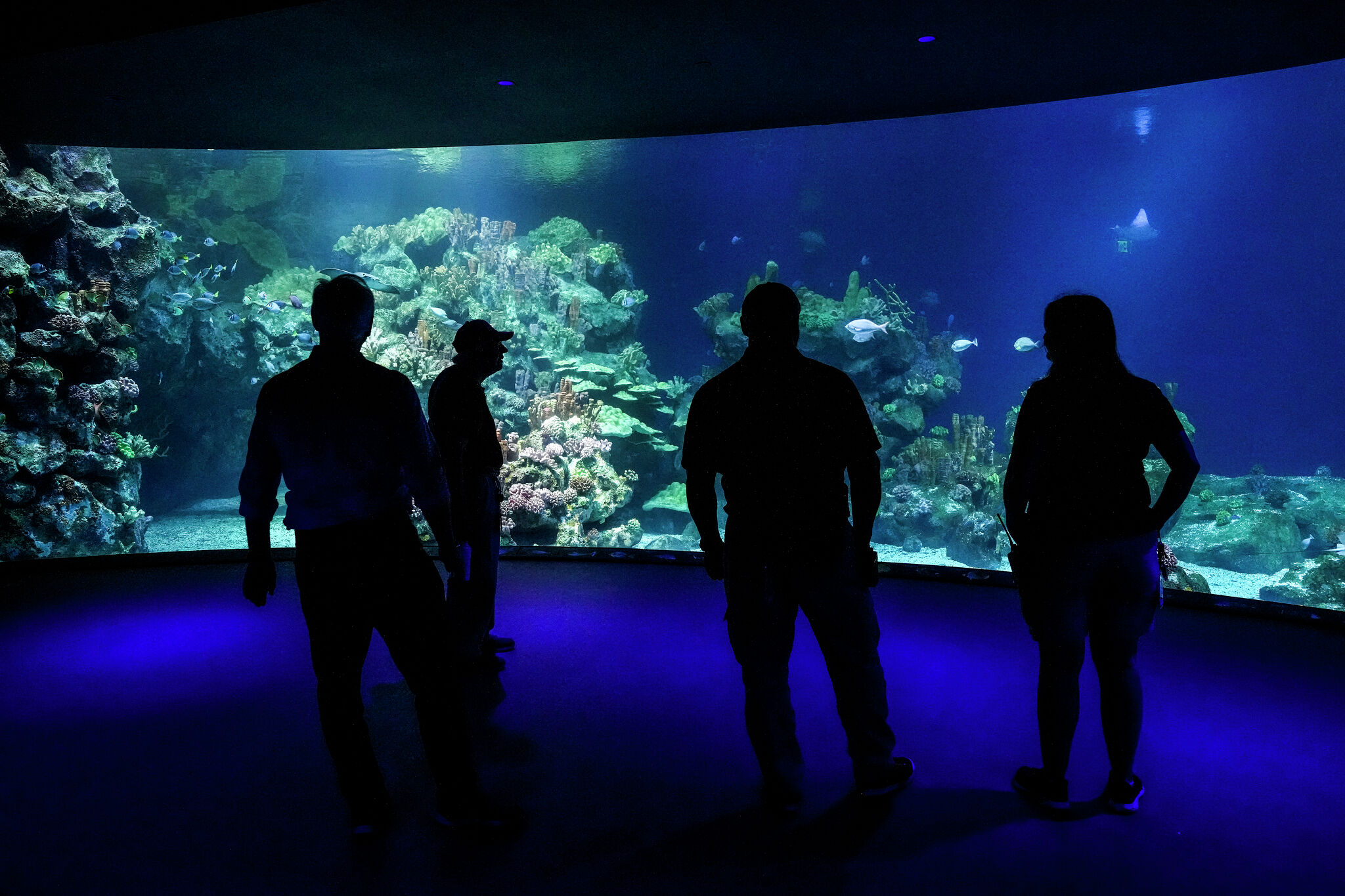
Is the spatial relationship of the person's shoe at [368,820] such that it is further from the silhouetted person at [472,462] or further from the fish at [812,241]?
the fish at [812,241]

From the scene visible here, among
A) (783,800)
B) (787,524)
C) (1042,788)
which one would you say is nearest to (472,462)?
(787,524)

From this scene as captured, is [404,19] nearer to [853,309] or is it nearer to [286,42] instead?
[286,42]

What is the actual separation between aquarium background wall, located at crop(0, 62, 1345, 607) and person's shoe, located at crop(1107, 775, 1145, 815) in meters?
1.52

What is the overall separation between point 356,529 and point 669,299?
21.4 m

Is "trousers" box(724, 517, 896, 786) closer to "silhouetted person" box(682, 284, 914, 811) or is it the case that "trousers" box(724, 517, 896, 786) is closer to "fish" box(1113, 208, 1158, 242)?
"silhouetted person" box(682, 284, 914, 811)

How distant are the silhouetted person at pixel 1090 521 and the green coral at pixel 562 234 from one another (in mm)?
16012

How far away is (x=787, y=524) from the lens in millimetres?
2176

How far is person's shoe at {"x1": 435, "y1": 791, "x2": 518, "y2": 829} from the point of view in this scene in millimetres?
2172

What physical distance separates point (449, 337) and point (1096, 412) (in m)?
13.4

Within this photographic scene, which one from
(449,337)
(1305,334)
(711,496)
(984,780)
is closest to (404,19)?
(711,496)

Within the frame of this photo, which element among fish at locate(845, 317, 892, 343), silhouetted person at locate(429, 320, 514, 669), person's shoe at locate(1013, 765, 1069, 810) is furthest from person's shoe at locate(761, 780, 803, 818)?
fish at locate(845, 317, 892, 343)

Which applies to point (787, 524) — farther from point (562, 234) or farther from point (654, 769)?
point (562, 234)

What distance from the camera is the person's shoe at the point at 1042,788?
2266 millimetres

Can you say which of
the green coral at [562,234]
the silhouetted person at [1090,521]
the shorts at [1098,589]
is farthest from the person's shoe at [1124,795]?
the green coral at [562,234]
